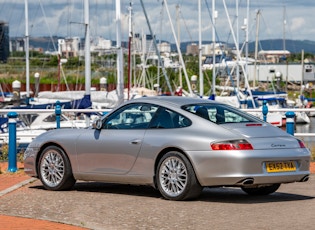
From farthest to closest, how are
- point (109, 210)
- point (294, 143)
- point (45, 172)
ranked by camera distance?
point (45, 172) → point (294, 143) → point (109, 210)

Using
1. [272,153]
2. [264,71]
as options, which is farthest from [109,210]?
[264,71]

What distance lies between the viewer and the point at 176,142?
12578 mm

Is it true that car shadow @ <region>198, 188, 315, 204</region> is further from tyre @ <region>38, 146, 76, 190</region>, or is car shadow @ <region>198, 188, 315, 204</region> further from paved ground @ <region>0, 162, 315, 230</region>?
tyre @ <region>38, 146, 76, 190</region>

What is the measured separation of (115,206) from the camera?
12320mm

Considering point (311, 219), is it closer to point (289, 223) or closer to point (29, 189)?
point (289, 223)

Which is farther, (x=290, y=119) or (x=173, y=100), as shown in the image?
(x=290, y=119)

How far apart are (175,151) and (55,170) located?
233 centimetres

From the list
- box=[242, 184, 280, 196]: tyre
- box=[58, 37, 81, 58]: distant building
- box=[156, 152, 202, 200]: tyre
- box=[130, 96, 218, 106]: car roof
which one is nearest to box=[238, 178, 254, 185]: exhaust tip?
box=[156, 152, 202, 200]: tyre

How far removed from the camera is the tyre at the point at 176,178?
1241cm

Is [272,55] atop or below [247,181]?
atop

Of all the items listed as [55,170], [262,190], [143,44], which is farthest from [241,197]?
[143,44]

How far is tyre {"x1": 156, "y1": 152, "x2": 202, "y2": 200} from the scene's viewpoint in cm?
1241

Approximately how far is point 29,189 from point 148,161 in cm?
235

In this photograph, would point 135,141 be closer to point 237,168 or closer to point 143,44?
point 237,168
